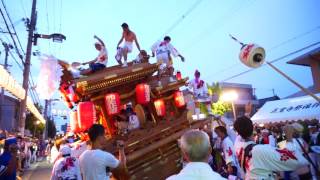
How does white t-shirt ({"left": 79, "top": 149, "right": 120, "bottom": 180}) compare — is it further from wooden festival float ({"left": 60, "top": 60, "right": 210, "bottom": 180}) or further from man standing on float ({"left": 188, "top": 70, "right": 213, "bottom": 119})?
man standing on float ({"left": 188, "top": 70, "right": 213, "bottom": 119})

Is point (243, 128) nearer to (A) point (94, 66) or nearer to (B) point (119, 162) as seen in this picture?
(B) point (119, 162)

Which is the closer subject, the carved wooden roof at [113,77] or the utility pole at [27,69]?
the carved wooden roof at [113,77]

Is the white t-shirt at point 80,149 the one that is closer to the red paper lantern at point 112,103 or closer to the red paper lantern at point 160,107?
the red paper lantern at point 112,103

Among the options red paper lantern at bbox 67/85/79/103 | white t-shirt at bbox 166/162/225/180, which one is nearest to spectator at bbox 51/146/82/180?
white t-shirt at bbox 166/162/225/180

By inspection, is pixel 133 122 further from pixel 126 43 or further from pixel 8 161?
pixel 8 161

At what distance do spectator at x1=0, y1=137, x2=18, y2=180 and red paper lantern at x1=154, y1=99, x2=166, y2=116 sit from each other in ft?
19.3

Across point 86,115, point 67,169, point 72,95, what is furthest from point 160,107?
point 67,169

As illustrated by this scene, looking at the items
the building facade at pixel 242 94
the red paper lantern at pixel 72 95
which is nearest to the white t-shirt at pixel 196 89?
the red paper lantern at pixel 72 95

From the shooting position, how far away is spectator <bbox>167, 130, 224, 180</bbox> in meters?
2.34

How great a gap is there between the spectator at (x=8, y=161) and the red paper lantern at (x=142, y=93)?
4897 millimetres

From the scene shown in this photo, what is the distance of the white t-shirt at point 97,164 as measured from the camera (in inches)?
182

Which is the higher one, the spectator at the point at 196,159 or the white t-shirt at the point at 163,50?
the white t-shirt at the point at 163,50

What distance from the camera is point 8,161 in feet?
18.4

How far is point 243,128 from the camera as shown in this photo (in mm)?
3992
